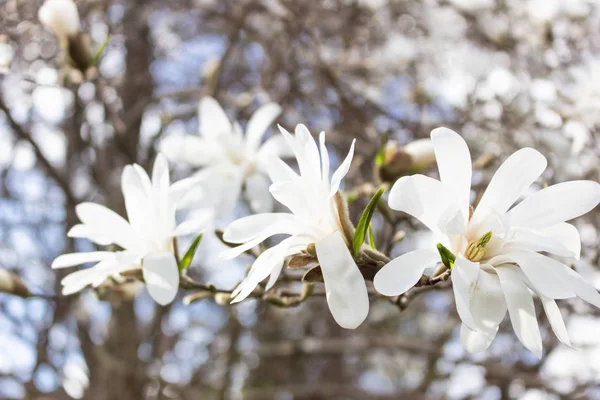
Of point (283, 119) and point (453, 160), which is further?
point (283, 119)

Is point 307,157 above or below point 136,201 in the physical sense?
above

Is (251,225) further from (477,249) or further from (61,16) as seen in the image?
(61,16)

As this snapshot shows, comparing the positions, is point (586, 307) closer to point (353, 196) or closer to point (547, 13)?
point (353, 196)

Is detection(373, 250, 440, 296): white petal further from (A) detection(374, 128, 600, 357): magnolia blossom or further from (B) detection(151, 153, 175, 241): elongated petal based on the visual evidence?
(B) detection(151, 153, 175, 241): elongated petal

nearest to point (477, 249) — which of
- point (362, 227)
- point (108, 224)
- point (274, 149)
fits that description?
point (362, 227)

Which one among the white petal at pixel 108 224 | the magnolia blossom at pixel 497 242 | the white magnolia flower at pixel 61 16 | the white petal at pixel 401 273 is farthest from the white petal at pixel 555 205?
the white magnolia flower at pixel 61 16

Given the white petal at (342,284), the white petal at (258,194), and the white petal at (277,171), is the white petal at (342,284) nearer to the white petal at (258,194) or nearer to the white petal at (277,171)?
the white petal at (277,171)

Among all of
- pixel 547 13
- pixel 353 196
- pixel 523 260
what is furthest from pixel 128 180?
pixel 547 13
